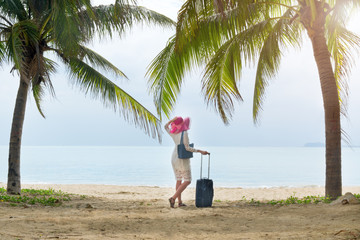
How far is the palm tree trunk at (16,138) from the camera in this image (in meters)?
11.0

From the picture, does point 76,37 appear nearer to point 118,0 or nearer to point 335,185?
point 118,0

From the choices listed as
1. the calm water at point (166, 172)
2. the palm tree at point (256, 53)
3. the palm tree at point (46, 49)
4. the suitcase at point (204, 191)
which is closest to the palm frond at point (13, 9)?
the palm tree at point (46, 49)

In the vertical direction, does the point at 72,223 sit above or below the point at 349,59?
below

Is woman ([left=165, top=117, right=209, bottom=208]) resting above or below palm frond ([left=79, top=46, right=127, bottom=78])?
below

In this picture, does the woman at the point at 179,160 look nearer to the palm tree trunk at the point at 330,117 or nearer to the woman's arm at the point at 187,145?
the woman's arm at the point at 187,145

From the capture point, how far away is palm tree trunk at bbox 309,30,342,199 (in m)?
8.67

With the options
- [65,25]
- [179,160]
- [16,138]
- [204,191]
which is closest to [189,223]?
[204,191]

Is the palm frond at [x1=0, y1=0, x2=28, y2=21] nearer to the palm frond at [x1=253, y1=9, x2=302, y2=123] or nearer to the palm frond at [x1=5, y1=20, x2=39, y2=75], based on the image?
the palm frond at [x1=5, y1=20, x2=39, y2=75]

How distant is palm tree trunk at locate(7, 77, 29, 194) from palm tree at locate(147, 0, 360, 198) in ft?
11.3

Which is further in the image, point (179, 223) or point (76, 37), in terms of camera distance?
point (76, 37)

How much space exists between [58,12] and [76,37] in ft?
2.06

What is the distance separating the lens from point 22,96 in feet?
36.2

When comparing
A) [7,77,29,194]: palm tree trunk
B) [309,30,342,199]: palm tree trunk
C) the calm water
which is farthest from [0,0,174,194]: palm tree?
the calm water

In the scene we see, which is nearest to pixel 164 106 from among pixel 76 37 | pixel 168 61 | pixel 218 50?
pixel 168 61
